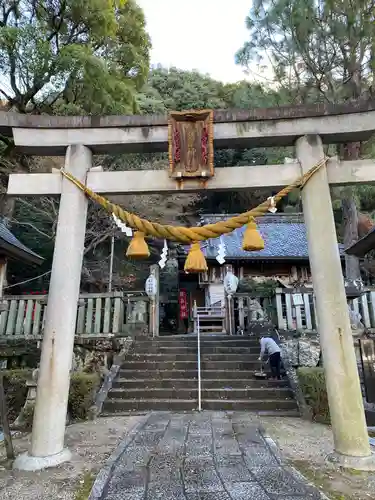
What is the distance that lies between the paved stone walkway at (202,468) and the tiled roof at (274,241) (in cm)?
1298

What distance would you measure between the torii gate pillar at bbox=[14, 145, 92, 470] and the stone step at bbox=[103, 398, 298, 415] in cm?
336

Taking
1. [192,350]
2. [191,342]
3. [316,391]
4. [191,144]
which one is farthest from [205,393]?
[191,144]

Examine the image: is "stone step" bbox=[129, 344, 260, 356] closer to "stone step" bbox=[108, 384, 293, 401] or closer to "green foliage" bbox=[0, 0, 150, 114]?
"stone step" bbox=[108, 384, 293, 401]

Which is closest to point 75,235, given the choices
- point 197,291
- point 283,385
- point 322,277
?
point 322,277

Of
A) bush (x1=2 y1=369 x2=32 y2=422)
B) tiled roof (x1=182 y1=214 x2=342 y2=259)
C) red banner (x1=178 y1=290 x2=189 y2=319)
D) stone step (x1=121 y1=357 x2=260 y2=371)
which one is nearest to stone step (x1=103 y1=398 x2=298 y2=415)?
stone step (x1=121 y1=357 x2=260 y2=371)

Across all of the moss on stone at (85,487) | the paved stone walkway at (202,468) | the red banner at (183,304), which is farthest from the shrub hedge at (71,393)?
the red banner at (183,304)

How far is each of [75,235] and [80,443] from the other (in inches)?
118

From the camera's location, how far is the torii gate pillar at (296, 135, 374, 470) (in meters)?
3.97

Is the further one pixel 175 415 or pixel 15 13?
pixel 15 13

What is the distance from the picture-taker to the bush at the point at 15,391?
7512 millimetres

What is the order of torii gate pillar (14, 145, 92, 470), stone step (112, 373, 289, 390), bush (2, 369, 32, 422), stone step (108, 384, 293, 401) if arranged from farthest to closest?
stone step (112, 373, 289, 390) → stone step (108, 384, 293, 401) → bush (2, 369, 32, 422) → torii gate pillar (14, 145, 92, 470)

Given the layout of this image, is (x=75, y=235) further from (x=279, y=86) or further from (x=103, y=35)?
(x=279, y=86)

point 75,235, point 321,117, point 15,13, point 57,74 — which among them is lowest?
point 75,235

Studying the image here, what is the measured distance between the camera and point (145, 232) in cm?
482
